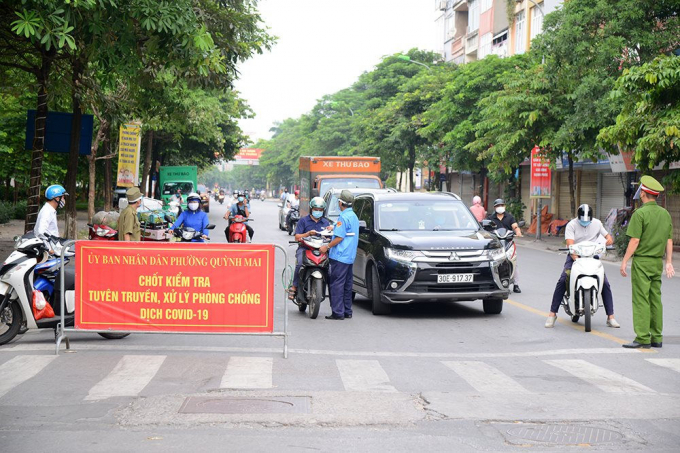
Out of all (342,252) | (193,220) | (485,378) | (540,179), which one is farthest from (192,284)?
(540,179)

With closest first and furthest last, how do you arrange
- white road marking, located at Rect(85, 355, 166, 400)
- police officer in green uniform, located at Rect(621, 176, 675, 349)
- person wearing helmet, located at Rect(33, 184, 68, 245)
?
white road marking, located at Rect(85, 355, 166, 400), police officer in green uniform, located at Rect(621, 176, 675, 349), person wearing helmet, located at Rect(33, 184, 68, 245)

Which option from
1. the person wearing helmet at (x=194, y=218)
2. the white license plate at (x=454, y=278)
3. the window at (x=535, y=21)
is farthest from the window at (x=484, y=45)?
the white license plate at (x=454, y=278)

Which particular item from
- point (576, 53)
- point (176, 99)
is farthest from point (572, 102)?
point (176, 99)

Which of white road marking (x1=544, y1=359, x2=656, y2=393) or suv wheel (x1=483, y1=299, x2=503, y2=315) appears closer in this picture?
white road marking (x1=544, y1=359, x2=656, y2=393)

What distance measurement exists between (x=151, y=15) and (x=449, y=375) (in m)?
7.30

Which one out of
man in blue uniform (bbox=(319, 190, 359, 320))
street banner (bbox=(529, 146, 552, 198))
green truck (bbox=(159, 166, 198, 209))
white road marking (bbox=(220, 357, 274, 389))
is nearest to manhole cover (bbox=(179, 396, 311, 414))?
white road marking (bbox=(220, 357, 274, 389))

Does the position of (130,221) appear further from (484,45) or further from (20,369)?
(484,45)

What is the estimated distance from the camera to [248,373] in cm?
816

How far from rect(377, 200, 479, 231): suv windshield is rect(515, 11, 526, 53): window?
36.1 m

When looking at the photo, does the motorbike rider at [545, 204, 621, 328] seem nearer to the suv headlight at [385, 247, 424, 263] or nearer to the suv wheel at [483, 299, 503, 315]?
the suv wheel at [483, 299, 503, 315]

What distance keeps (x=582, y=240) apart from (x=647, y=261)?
83.0 inches

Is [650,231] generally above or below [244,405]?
above

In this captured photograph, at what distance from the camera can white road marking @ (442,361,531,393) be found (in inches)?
302

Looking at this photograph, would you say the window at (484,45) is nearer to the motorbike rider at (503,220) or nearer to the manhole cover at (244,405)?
the motorbike rider at (503,220)
